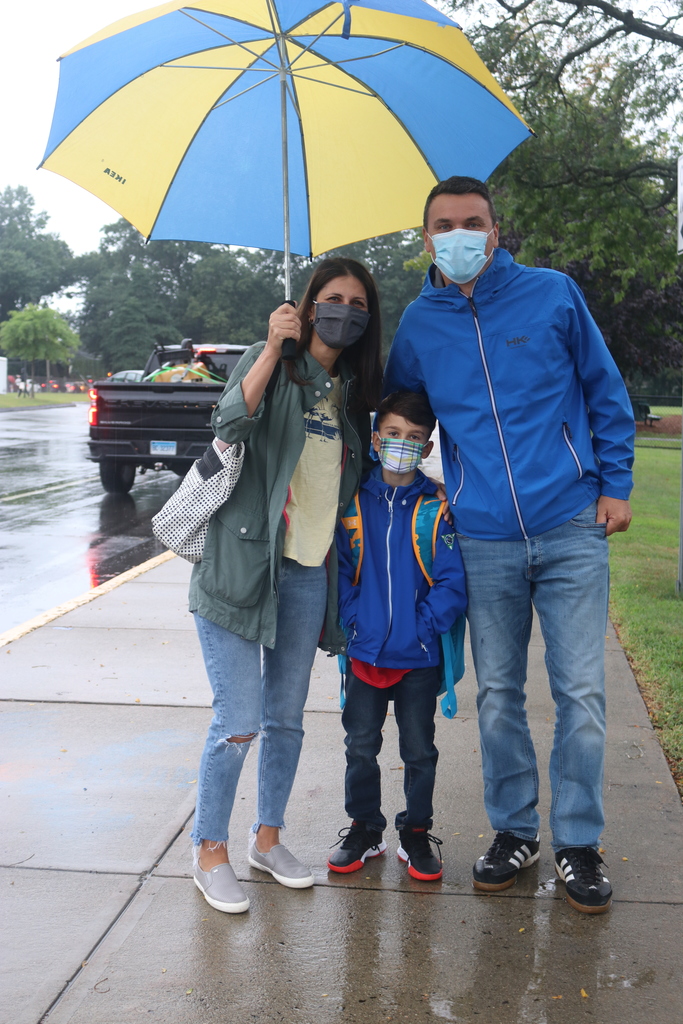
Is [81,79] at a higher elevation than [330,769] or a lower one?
higher

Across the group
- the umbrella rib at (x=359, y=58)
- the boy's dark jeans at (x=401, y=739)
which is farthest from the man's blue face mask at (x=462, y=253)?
the boy's dark jeans at (x=401, y=739)

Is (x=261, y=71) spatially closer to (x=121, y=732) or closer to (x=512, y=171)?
(x=121, y=732)

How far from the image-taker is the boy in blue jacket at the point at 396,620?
3.20 metres

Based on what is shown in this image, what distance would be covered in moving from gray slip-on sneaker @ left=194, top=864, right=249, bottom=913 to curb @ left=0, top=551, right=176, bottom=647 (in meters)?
3.32

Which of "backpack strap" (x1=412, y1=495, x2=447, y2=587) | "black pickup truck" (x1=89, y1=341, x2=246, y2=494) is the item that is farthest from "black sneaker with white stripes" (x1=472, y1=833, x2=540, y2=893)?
"black pickup truck" (x1=89, y1=341, x2=246, y2=494)

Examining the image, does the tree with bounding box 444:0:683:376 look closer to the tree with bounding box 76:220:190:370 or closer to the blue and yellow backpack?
the blue and yellow backpack

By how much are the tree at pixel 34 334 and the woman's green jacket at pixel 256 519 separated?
66.8 m

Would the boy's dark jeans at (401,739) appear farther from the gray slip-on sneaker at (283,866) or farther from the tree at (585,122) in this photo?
the tree at (585,122)

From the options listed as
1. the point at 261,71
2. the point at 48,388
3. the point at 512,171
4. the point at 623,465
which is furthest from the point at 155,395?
the point at 48,388

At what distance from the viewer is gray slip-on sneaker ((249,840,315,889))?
3166 mm

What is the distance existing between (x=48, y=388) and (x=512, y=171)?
69.3 metres

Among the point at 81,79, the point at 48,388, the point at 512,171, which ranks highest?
the point at 512,171

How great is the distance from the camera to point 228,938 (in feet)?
9.38

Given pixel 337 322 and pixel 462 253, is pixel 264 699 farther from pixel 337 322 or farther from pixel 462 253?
pixel 462 253
